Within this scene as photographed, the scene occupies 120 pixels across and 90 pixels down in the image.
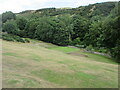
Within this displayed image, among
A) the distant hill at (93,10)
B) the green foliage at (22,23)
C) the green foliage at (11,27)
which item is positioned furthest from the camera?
the distant hill at (93,10)

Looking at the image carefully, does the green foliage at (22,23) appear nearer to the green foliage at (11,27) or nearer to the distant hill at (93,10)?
the green foliage at (11,27)

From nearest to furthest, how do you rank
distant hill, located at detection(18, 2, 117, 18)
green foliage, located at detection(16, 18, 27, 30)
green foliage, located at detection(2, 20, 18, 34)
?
green foliage, located at detection(2, 20, 18, 34)
green foliage, located at detection(16, 18, 27, 30)
distant hill, located at detection(18, 2, 117, 18)

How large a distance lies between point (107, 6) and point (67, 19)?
63.2 meters

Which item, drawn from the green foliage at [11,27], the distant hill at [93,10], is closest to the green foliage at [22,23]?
the green foliage at [11,27]

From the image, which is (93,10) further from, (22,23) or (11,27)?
(11,27)

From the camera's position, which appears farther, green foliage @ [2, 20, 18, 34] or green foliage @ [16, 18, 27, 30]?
green foliage @ [16, 18, 27, 30]

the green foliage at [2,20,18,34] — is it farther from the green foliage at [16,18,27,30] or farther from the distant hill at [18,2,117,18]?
the distant hill at [18,2,117,18]

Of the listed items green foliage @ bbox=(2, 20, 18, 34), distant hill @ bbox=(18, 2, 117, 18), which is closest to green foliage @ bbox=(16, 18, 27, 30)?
green foliage @ bbox=(2, 20, 18, 34)

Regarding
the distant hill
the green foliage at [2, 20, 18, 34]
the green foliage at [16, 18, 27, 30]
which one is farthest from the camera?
the distant hill

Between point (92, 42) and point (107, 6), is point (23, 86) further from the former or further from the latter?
point (107, 6)

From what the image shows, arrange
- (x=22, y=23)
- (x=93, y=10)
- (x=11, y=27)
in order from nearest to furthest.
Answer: (x=11, y=27)
(x=22, y=23)
(x=93, y=10)

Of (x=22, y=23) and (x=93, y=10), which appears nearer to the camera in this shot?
(x=22, y=23)

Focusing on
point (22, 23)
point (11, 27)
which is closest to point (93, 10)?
point (22, 23)

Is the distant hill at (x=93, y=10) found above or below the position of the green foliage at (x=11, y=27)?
above
